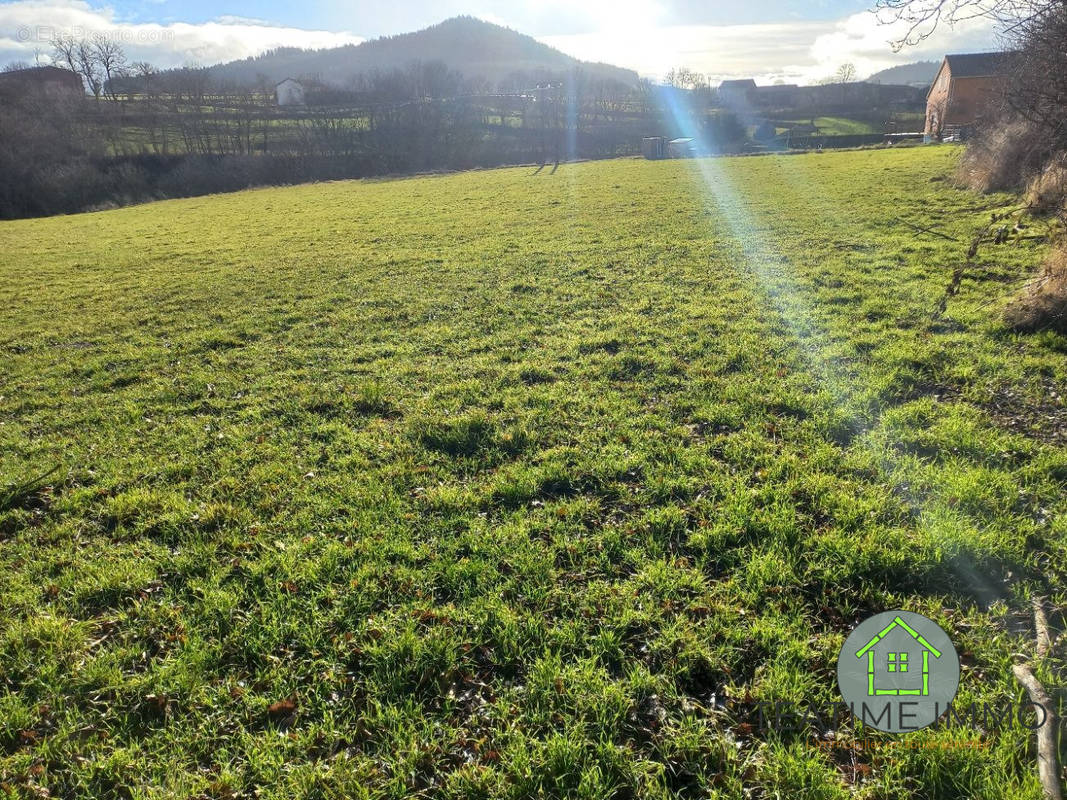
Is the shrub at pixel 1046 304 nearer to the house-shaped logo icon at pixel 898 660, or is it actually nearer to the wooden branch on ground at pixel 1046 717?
the wooden branch on ground at pixel 1046 717

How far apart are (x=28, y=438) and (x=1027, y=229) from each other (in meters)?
20.0

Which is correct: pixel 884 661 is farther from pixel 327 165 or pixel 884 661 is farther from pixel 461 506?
pixel 327 165

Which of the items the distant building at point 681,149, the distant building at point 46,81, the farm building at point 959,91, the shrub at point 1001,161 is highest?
the distant building at point 46,81

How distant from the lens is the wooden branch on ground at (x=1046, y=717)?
2.69m

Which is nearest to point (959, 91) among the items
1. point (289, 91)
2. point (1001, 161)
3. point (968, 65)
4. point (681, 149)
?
Answer: point (968, 65)

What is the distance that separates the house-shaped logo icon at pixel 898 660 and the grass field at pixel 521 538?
0.26 meters

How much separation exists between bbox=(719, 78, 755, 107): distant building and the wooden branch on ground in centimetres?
13024

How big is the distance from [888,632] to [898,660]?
17cm

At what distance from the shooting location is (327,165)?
59.1m

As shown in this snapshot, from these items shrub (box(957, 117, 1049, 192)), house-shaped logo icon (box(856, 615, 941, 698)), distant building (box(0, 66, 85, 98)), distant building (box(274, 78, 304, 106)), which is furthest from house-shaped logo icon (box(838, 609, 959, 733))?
distant building (box(274, 78, 304, 106))

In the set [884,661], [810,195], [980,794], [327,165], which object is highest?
[327,165]

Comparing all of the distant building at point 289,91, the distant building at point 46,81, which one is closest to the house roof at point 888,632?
the distant building at point 46,81

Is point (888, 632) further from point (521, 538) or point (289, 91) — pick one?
point (289, 91)

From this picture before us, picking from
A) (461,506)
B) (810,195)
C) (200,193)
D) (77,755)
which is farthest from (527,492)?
(200,193)
